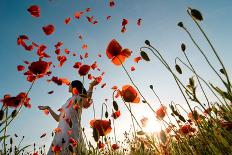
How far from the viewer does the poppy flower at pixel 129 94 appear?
3055 millimetres

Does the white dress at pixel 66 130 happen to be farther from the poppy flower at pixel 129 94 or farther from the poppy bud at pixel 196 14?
the poppy bud at pixel 196 14

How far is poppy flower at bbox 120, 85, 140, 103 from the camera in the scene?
120 inches

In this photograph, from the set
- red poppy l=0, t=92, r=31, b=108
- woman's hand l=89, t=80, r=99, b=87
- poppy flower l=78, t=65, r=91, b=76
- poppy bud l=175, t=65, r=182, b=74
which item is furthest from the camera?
woman's hand l=89, t=80, r=99, b=87

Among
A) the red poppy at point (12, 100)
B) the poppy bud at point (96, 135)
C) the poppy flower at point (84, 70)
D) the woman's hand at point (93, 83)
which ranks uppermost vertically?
the woman's hand at point (93, 83)

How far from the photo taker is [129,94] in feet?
10.0

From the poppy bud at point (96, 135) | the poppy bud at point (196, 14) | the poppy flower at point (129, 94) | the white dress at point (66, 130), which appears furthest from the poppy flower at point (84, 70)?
the poppy bud at point (196, 14)

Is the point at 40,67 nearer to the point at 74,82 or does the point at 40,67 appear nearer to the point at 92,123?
the point at 92,123

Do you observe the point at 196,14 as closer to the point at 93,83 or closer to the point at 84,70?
the point at 84,70

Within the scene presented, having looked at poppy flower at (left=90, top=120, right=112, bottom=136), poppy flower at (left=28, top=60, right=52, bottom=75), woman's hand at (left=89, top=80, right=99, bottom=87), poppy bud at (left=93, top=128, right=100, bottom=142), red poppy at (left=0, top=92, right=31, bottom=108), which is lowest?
poppy bud at (left=93, top=128, right=100, bottom=142)

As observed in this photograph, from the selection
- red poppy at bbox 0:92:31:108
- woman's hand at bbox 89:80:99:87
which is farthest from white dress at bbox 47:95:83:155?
red poppy at bbox 0:92:31:108

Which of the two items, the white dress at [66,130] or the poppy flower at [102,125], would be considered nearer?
the poppy flower at [102,125]

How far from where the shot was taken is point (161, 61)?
2.14 m

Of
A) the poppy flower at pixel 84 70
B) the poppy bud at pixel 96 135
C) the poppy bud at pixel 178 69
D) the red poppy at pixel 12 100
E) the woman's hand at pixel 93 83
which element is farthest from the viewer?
the woman's hand at pixel 93 83

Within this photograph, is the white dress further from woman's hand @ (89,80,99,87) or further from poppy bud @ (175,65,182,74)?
poppy bud @ (175,65,182,74)
